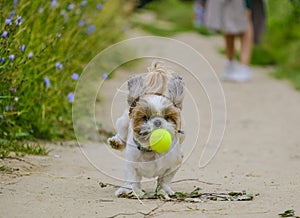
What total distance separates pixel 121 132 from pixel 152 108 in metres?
0.54

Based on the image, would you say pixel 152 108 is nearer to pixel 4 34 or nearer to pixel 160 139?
pixel 160 139

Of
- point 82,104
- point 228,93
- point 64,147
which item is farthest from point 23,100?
point 228,93

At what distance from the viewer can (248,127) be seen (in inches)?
278

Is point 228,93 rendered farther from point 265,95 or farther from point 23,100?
point 23,100

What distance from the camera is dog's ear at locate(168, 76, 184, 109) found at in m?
3.59

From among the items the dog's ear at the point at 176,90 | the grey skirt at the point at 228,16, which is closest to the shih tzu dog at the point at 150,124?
the dog's ear at the point at 176,90

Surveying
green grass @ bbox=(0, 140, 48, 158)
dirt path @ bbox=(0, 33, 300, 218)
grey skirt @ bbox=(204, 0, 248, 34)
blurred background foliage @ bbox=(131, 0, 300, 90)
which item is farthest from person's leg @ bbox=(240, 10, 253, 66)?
green grass @ bbox=(0, 140, 48, 158)

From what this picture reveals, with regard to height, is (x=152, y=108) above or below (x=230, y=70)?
below

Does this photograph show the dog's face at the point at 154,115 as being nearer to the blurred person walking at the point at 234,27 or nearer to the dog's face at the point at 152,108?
the dog's face at the point at 152,108

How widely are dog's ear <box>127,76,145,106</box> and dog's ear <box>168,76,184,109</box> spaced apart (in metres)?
0.14

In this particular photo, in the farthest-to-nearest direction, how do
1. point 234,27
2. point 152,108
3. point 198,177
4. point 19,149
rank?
point 234,27, point 19,149, point 198,177, point 152,108

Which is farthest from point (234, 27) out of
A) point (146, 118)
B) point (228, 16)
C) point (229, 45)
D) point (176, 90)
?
point (146, 118)

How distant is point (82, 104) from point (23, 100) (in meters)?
0.85

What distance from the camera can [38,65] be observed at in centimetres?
536
